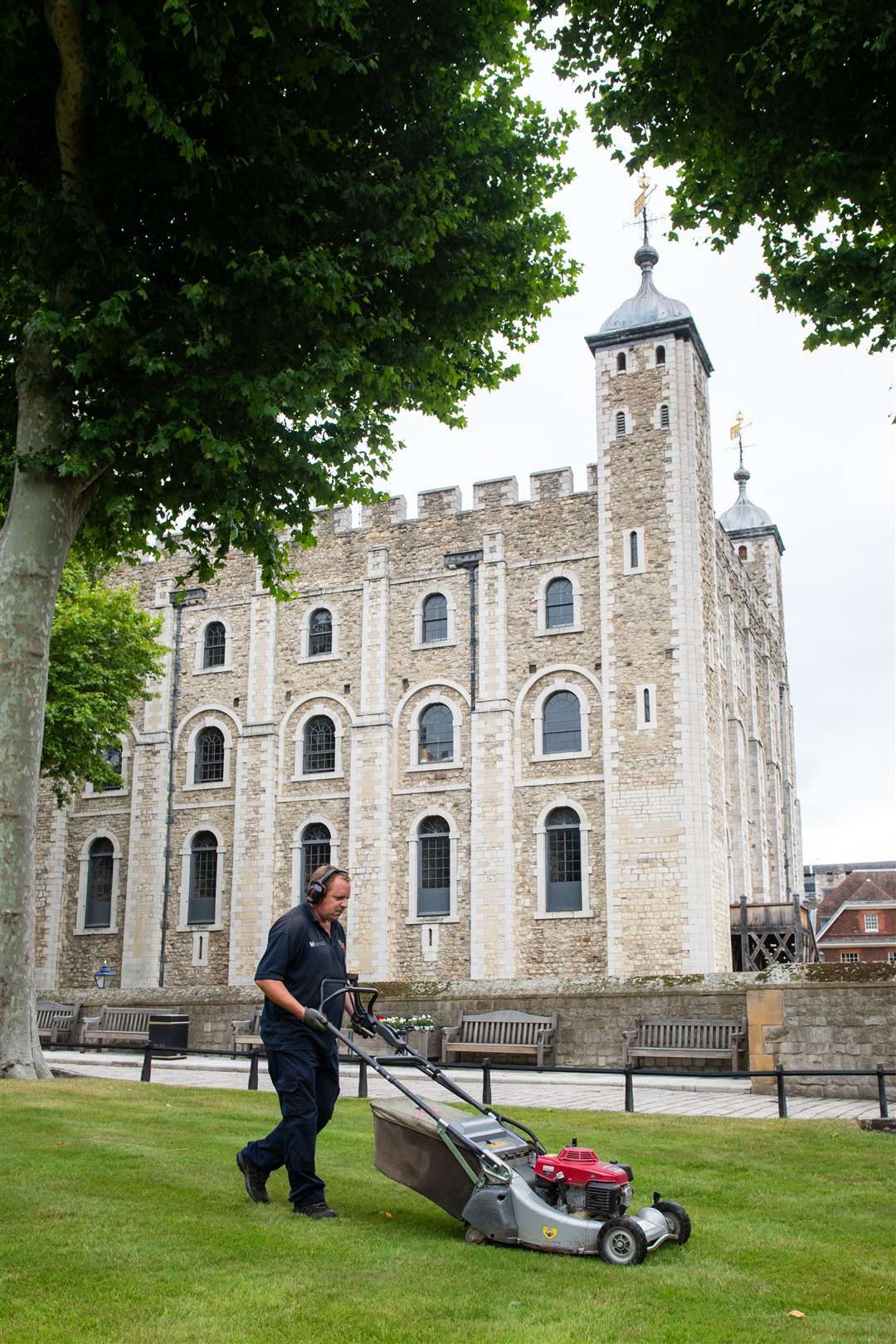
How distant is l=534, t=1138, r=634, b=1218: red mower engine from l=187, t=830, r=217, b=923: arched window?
31.0 meters

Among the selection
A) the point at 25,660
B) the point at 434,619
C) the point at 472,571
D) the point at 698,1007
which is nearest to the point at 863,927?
the point at 434,619

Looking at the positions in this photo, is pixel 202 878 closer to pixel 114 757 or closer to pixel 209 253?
pixel 114 757

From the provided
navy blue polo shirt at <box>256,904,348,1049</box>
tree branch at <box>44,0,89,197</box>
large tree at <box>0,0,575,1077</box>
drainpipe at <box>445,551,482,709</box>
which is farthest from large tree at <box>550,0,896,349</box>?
drainpipe at <box>445,551,482,709</box>

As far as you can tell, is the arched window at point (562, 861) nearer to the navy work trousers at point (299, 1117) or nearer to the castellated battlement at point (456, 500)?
the castellated battlement at point (456, 500)

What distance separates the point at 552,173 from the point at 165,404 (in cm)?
569

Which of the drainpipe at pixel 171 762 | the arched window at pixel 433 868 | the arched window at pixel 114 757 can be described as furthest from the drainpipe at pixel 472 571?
the arched window at pixel 114 757

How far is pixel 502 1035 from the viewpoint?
19.2 m

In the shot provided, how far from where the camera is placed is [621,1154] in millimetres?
8766

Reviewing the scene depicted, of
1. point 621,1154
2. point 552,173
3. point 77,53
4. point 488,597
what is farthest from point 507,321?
point 488,597

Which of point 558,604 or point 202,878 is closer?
point 558,604

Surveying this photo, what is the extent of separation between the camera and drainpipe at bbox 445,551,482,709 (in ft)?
110

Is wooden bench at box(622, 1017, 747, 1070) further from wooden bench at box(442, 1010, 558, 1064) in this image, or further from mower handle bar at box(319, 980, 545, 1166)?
mower handle bar at box(319, 980, 545, 1166)

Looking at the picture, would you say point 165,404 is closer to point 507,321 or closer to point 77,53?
point 77,53

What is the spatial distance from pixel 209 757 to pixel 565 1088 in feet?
76.2
